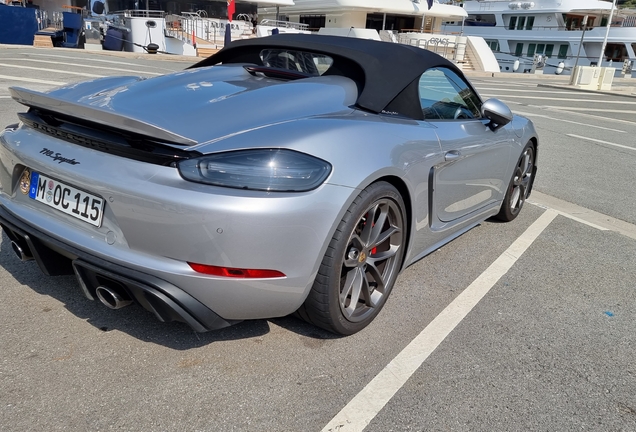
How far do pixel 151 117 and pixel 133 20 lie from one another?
30.3 m

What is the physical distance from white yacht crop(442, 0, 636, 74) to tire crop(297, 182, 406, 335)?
3803cm

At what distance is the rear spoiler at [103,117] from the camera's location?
2.13 meters

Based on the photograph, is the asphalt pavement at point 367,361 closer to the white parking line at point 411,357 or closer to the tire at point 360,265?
the white parking line at point 411,357

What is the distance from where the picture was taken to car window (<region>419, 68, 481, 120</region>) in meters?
3.31

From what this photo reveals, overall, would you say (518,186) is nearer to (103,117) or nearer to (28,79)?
(103,117)

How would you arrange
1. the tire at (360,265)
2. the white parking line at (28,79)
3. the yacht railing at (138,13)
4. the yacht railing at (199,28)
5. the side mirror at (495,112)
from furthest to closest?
the yacht railing at (138,13) → the yacht railing at (199,28) → the white parking line at (28,79) → the side mirror at (495,112) → the tire at (360,265)

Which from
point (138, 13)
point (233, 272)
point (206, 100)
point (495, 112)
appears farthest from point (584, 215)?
point (138, 13)

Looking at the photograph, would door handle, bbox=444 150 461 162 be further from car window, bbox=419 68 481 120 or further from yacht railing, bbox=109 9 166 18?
yacht railing, bbox=109 9 166 18

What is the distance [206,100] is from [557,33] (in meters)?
44.2

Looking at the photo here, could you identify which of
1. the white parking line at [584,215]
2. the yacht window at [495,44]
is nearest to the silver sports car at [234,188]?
the white parking line at [584,215]

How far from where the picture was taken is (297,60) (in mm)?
3553

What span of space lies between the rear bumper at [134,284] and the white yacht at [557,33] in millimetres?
39014

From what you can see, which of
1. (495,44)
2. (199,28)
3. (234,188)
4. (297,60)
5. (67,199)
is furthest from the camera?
(495,44)

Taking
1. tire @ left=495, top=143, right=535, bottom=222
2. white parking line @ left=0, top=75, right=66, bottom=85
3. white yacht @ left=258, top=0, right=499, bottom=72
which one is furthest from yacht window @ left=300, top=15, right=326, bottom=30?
tire @ left=495, top=143, right=535, bottom=222
